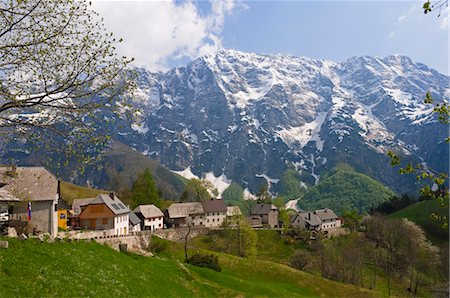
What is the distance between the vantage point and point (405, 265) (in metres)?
92.9

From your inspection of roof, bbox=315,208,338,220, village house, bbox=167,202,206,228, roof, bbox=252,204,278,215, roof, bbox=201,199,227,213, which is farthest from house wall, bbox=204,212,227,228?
roof, bbox=315,208,338,220

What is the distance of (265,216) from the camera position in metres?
145

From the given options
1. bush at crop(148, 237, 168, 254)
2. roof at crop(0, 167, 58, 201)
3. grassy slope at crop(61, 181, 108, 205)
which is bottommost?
bush at crop(148, 237, 168, 254)

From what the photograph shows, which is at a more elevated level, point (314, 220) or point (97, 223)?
point (97, 223)

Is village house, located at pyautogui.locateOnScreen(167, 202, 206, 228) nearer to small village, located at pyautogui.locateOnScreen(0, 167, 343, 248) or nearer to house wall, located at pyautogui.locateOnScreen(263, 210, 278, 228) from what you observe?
small village, located at pyautogui.locateOnScreen(0, 167, 343, 248)

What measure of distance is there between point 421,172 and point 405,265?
9321 cm

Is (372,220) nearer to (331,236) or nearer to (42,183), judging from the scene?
(331,236)

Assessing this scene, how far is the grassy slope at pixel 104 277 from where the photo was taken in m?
21.6

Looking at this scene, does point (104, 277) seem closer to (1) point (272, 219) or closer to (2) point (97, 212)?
(2) point (97, 212)

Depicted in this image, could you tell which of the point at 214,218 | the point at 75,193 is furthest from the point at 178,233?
the point at 75,193

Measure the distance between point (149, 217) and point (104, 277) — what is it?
3491 inches

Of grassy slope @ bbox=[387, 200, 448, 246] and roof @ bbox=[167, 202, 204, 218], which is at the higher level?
roof @ bbox=[167, 202, 204, 218]

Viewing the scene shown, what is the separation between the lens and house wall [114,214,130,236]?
274 ft

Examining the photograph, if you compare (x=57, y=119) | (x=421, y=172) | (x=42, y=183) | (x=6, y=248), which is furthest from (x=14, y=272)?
(x=42, y=183)
